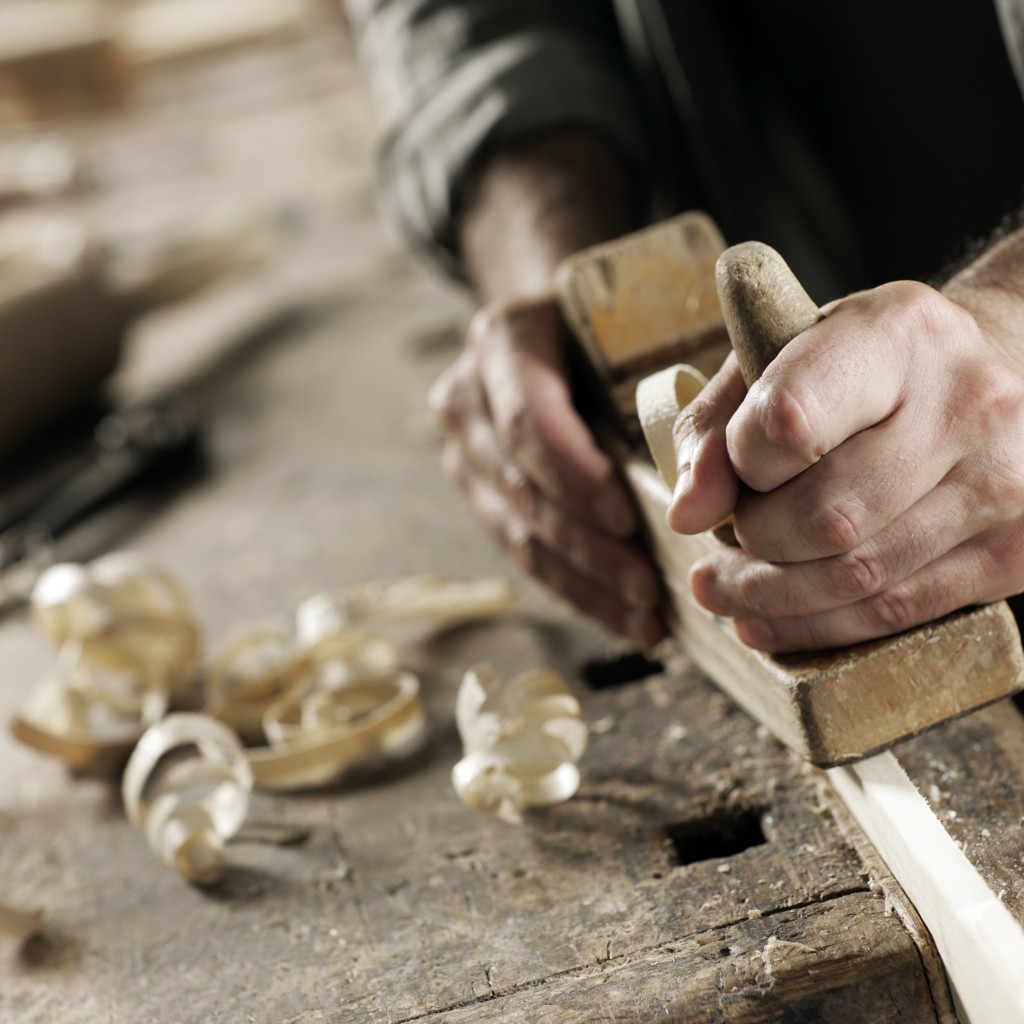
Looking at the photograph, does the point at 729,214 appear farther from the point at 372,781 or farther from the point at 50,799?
the point at 50,799

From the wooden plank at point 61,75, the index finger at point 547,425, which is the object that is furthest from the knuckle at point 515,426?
the wooden plank at point 61,75

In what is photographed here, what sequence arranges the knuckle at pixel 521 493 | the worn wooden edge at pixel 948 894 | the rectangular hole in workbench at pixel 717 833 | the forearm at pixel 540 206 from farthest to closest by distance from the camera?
the forearm at pixel 540 206 → the knuckle at pixel 521 493 → the rectangular hole in workbench at pixel 717 833 → the worn wooden edge at pixel 948 894

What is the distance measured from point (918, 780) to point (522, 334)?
0.48m

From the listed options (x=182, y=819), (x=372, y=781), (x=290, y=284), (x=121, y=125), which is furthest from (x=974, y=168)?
(x=121, y=125)

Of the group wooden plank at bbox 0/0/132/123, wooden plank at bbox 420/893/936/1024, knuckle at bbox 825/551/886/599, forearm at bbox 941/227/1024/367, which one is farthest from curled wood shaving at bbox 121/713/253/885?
wooden plank at bbox 0/0/132/123

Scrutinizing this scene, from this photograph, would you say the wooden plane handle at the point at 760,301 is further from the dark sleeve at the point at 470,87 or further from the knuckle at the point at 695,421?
the dark sleeve at the point at 470,87

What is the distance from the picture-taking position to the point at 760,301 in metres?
0.60

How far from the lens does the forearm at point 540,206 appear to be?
3.99 ft

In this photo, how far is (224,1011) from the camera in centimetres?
70

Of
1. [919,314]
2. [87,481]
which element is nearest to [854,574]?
[919,314]

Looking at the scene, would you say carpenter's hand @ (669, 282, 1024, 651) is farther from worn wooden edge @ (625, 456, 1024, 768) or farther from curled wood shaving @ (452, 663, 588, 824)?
curled wood shaving @ (452, 663, 588, 824)

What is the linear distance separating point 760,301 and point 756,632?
0.19 m

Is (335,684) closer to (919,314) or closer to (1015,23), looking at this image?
(919,314)

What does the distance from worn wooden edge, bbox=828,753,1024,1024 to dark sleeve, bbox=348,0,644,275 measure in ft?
2.79
